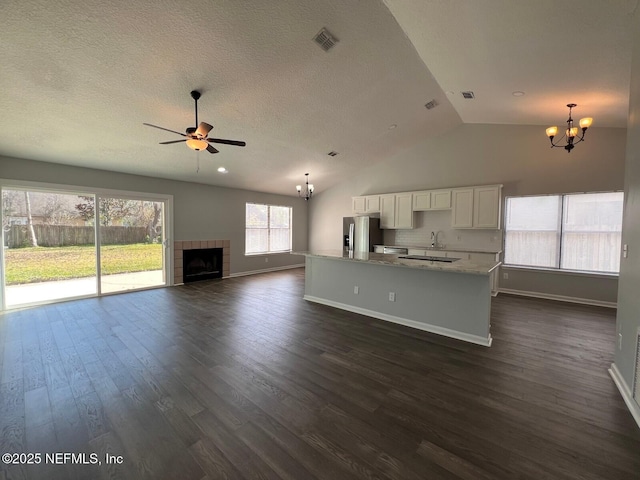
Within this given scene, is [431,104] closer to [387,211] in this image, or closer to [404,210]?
[404,210]

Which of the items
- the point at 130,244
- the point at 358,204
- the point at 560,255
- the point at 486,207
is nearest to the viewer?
the point at 560,255

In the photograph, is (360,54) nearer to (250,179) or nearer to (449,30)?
(449,30)

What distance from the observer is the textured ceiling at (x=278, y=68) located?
92.0 inches

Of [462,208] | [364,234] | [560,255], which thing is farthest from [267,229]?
[560,255]

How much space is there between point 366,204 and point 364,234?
93 centimetres

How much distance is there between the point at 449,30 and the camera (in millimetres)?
2787

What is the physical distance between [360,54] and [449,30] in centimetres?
97

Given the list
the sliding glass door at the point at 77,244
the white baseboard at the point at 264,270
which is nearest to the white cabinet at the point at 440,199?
the white baseboard at the point at 264,270

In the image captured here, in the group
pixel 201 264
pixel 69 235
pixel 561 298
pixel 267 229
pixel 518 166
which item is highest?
pixel 518 166

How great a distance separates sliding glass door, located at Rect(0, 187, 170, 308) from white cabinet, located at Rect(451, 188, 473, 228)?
21.1 feet

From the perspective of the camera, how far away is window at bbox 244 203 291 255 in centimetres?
788

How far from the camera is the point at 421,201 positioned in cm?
626

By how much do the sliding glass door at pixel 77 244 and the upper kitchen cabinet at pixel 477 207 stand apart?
647 cm

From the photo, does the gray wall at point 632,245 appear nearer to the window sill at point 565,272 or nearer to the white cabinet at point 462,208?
the window sill at point 565,272
